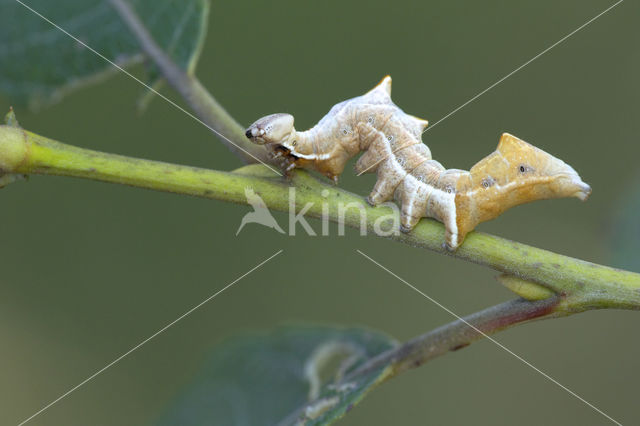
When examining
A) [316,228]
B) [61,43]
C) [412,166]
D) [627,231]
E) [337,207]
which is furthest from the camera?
[316,228]

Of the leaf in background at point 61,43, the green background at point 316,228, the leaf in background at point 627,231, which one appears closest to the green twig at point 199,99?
the leaf in background at point 61,43

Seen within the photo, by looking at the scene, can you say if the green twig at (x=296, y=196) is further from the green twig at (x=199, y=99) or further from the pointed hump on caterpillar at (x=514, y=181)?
the pointed hump on caterpillar at (x=514, y=181)

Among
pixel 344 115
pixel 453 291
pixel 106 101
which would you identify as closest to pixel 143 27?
pixel 344 115

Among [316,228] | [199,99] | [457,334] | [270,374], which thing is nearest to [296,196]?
[199,99]

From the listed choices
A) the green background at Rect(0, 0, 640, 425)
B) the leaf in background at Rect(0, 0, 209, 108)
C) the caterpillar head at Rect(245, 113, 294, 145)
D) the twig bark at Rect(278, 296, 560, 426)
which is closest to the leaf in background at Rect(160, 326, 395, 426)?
the twig bark at Rect(278, 296, 560, 426)

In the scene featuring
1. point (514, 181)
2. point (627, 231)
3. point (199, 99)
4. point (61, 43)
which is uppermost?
point (61, 43)

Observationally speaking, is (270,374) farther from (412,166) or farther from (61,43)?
(61,43)

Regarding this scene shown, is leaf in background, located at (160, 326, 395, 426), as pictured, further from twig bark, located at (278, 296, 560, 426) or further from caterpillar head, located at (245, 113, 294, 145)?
caterpillar head, located at (245, 113, 294, 145)
